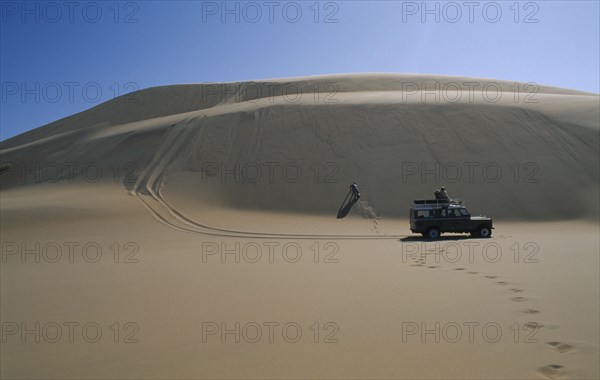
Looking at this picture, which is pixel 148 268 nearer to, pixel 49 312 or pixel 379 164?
pixel 49 312

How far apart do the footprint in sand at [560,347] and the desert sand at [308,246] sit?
0.08 ft

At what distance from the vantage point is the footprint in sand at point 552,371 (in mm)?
4117

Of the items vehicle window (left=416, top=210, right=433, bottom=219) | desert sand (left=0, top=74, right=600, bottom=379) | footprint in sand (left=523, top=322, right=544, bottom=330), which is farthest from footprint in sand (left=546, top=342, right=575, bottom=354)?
vehicle window (left=416, top=210, right=433, bottom=219)

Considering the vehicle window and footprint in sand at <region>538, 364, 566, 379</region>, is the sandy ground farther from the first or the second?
the vehicle window

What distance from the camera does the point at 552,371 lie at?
4207 mm

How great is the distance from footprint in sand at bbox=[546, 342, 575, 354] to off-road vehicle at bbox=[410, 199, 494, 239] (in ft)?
41.8

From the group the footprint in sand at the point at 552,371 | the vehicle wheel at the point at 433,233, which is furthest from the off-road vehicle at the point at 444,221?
the footprint in sand at the point at 552,371

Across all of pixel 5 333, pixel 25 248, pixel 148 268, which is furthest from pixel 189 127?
pixel 5 333

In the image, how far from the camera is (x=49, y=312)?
678 cm

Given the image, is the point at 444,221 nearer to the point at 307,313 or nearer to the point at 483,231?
the point at 483,231

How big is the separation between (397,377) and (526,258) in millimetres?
8176

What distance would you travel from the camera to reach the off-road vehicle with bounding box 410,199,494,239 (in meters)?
17.5

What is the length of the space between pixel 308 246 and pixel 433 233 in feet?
18.4

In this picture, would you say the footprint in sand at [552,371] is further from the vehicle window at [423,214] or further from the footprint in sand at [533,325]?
the vehicle window at [423,214]
